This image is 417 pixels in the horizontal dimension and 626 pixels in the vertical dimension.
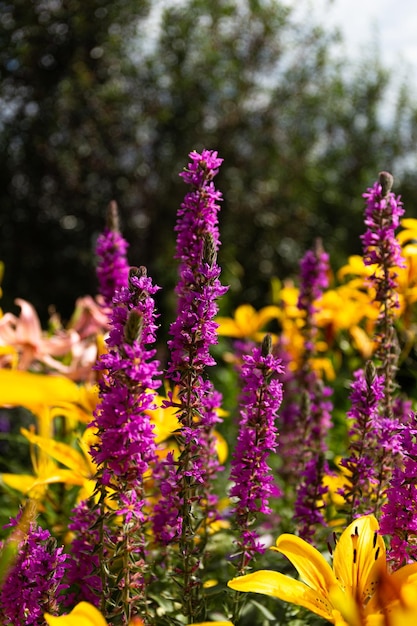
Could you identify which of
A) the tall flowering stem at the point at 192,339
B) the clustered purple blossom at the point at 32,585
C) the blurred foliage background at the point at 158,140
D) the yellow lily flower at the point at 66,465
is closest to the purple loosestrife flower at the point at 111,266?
the yellow lily flower at the point at 66,465

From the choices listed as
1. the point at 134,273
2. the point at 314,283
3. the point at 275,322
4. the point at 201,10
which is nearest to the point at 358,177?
the point at 201,10

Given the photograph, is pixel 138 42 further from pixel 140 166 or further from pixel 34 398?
pixel 34 398

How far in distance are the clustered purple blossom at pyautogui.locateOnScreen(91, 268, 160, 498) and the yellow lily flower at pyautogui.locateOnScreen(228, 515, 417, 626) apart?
0.20 meters

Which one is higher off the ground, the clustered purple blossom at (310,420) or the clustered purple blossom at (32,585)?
the clustered purple blossom at (310,420)

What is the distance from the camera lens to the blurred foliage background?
668cm

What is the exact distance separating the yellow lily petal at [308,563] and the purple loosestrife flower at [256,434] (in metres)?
0.13

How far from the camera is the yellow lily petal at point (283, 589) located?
908 millimetres

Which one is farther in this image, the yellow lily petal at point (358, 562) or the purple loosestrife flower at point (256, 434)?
the purple loosestrife flower at point (256, 434)

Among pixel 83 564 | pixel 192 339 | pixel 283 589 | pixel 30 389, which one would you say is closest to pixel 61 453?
pixel 83 564

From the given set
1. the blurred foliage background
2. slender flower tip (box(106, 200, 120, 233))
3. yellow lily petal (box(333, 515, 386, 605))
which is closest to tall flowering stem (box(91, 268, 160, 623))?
yellow lily petal (box(333, 515, 386, 605))

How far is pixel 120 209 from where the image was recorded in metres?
7.33

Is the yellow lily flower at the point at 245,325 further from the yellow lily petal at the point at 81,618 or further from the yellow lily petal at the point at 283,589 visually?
the yellow lily petal at the point at 81,618

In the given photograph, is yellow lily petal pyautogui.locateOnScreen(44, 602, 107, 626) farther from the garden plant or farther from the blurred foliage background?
the blurred foliage background

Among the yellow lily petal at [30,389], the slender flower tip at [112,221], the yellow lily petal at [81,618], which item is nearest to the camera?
the yellow lily petal at [30,389]
